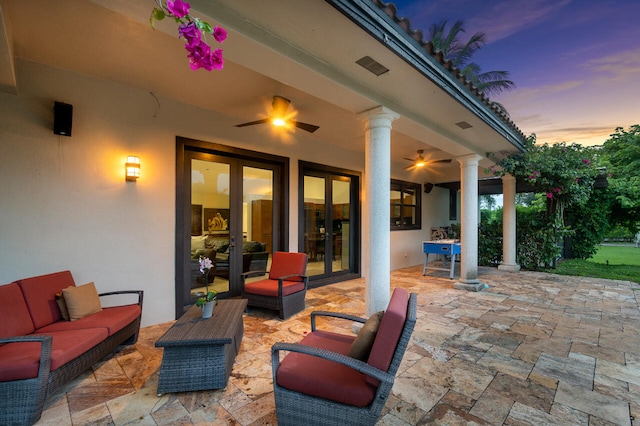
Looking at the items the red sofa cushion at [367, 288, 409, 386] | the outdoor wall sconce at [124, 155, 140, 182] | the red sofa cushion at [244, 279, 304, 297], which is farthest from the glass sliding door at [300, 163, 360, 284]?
the red sofa cushion at [367, 288, 409, 386]

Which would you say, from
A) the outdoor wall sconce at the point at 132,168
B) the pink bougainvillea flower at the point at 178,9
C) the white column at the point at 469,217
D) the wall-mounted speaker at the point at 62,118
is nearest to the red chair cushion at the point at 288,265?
the outdoor wall sconce at the point at 132,168

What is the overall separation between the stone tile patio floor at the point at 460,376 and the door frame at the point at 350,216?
1.60 meters

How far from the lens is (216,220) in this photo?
172 inches

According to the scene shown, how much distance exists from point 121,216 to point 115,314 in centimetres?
126

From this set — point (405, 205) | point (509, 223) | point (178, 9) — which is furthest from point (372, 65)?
point (509, 223)

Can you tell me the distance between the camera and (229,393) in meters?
2.12

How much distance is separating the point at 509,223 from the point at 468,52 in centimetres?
841

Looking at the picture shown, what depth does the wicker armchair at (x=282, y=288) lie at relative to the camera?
3.79m

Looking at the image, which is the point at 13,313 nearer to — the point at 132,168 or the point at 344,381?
the point at 132,168

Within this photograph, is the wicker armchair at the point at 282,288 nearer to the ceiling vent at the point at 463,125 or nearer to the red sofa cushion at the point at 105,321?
the red sofa cushion at the point at 105,321

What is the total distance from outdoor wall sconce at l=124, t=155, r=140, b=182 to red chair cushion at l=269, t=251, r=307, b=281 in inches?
89.2

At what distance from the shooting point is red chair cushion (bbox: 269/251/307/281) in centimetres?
430

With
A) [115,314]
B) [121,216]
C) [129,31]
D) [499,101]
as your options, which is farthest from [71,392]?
[499,101]

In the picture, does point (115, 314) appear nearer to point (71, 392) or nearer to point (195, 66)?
point (71, 392)
